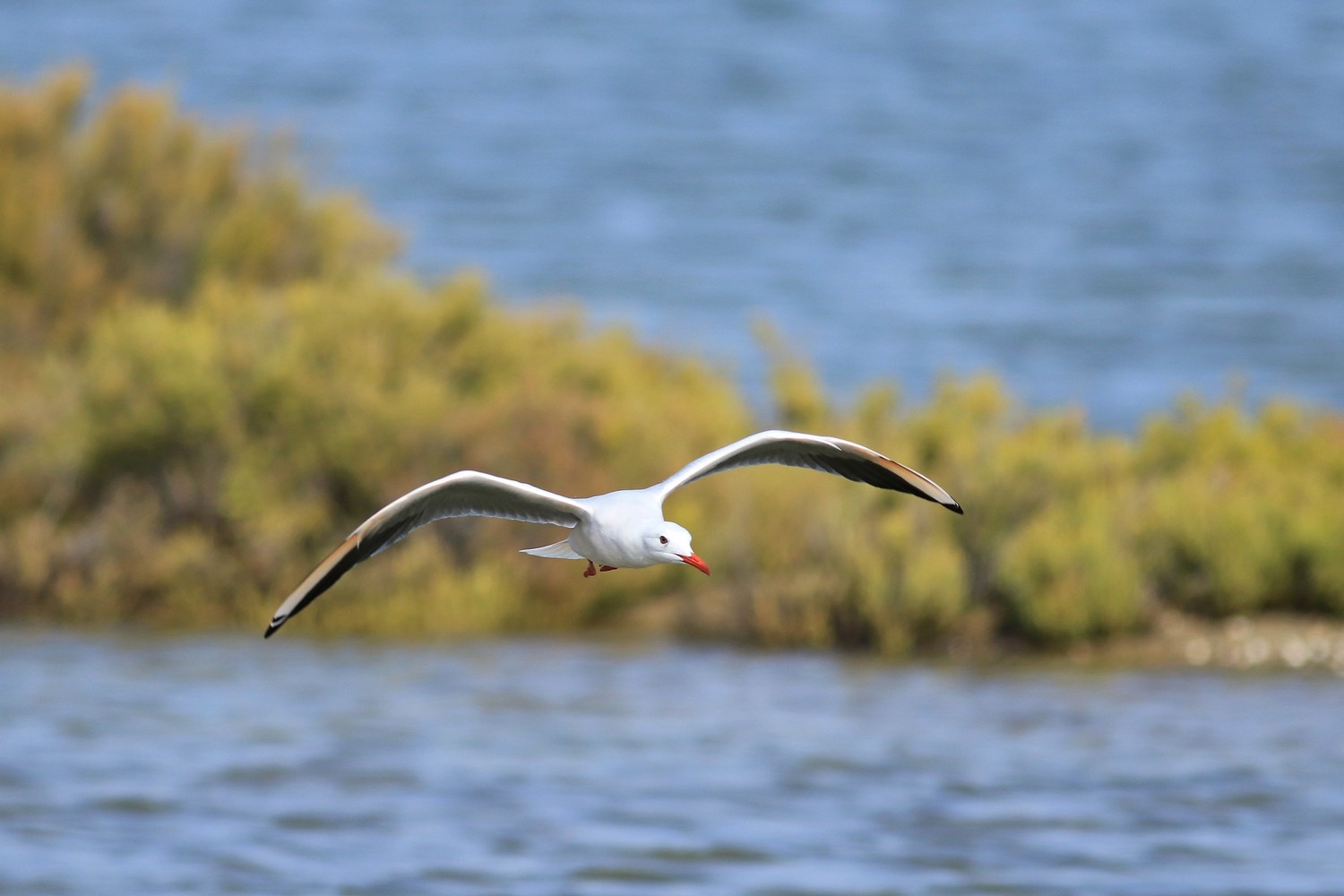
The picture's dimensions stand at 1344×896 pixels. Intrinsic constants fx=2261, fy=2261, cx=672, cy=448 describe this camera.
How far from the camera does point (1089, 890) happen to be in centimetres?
1020

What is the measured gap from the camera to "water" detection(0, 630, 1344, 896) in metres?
10.5

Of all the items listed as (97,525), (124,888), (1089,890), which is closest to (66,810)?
(124,888)

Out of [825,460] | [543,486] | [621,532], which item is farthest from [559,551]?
[543,486]

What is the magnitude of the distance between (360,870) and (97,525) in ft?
17.6

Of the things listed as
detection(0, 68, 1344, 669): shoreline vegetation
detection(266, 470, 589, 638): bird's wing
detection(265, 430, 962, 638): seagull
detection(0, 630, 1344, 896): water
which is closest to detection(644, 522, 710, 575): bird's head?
detection(265, 430, 962, 638): seagull

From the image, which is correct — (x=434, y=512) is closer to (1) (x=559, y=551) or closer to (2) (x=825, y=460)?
(1) (x=559, y=551)

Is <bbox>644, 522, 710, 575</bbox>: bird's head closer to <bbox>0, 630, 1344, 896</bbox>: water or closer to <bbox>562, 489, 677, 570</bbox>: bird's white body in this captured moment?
<bbox>562, 489, 677, 570</bbox>: bird's white body

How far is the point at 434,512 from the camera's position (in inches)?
275

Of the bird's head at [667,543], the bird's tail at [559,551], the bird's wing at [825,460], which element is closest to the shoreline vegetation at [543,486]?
the bird's wing at [825,460]

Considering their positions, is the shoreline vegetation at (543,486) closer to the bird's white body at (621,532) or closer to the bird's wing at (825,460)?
the bird's wing at (825,460)

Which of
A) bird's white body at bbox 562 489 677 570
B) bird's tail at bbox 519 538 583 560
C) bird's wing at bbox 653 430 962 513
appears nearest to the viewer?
bird's white body at bbox 562 489 677 570

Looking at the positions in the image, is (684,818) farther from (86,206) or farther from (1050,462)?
(86,206)

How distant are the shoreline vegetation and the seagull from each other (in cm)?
727

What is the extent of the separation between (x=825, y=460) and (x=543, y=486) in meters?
7.77
